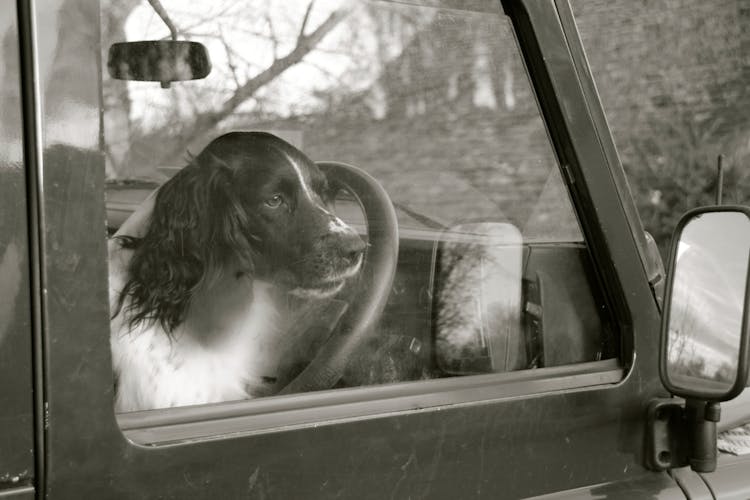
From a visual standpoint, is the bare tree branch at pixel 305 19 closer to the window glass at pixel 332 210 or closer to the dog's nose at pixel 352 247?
the window glass at pixel 332 210

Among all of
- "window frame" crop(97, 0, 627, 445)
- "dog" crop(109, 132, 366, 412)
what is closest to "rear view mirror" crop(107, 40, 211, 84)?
"dog" crop(109, 132, 366, 412)

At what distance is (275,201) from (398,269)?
0.86 ft

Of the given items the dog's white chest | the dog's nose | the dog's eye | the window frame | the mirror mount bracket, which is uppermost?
the dog's eye

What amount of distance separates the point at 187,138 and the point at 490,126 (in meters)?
0.56

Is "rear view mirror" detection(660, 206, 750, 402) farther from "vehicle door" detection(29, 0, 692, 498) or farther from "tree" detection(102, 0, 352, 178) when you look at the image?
"tree" detection(102, 0, 352, 178)

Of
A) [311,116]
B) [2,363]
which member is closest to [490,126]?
[311,116]

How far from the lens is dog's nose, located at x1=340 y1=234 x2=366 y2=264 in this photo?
162cm

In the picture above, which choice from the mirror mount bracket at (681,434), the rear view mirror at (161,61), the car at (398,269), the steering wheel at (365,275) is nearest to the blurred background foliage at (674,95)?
the car at (398,269)

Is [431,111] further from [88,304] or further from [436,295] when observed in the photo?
[88,304]

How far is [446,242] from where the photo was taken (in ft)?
5.65

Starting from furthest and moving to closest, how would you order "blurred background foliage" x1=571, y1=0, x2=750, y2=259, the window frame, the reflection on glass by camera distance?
"blurred background foliage" x1=571, y1=0, x2=750, y2=259 → the reflection on glass → the window frame

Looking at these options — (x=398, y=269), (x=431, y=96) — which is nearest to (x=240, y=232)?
(x=398, y=269)

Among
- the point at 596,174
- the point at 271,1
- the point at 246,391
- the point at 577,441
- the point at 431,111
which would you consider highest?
the point at 271,1

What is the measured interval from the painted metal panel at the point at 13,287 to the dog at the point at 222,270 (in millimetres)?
173
